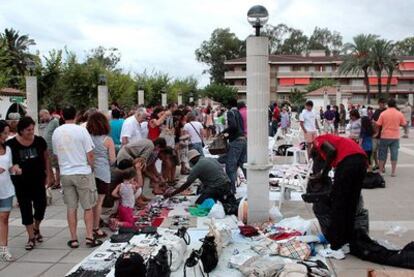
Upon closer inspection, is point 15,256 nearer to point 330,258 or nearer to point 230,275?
point 230,275

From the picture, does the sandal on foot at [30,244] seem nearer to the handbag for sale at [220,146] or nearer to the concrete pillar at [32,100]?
the handbag for sale at [220,146]

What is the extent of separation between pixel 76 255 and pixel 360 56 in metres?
60.9

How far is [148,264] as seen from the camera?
4.73 m

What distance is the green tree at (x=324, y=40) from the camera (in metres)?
88.7

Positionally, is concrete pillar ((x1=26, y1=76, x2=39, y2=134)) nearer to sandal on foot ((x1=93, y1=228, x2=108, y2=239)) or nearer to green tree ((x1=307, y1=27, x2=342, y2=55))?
sandal on foot ((x1=93, y1=228, x2=108, y2=239))

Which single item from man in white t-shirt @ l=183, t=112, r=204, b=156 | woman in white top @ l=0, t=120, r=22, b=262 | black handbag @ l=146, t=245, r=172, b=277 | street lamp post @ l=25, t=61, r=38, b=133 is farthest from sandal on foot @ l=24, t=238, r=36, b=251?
man in white t-shirt @ l=183, t=112, r=204, b=156

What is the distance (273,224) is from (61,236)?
3016 mm

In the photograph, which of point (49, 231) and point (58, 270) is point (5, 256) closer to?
point (58, 270)

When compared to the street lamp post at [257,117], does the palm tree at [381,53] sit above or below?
above

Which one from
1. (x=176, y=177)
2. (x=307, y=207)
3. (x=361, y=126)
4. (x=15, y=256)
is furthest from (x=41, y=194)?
(x=361, y=126)

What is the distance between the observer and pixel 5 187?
5586mm

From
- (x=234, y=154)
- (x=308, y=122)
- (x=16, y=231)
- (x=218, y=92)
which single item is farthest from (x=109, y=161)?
(x=218, y=92)

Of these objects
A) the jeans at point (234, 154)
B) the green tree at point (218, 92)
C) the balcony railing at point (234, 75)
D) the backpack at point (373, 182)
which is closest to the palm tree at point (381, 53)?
the green tree at point (218, 92)

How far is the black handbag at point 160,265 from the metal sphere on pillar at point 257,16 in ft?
12.5
